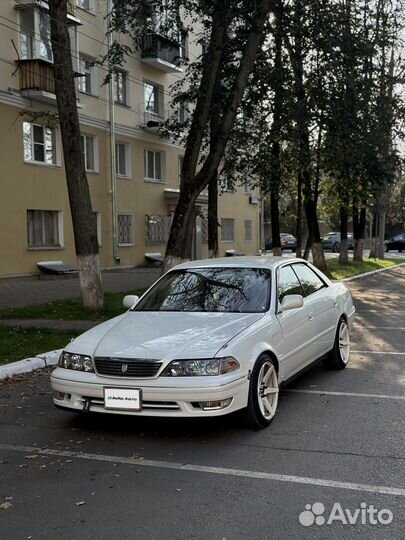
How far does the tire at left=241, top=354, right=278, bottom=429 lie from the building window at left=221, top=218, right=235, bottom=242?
28.7 meters

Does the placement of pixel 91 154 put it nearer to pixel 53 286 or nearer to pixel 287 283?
pixel 53 286

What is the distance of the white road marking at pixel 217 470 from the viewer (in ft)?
12.8

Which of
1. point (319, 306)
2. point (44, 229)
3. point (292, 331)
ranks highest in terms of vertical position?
point (44, 229)

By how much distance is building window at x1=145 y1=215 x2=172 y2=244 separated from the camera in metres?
26.6

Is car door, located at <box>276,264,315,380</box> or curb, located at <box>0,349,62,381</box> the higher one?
car door, located at <box>276,264,315,380</box>

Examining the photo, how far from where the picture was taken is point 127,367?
188 inches

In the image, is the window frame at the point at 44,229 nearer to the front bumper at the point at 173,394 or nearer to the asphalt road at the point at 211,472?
the asphalt road at the point at 211,472

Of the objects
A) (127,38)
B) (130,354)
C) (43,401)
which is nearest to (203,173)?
(43,401)

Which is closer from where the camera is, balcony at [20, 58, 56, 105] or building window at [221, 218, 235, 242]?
balcony at [20, 58, 56, 105]

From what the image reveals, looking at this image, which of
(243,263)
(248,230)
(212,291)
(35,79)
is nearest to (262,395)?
(212,291)

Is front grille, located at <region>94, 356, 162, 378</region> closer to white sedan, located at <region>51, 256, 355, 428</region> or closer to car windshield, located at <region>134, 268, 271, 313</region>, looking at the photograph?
white sedan, located at <region>51, 256, 355, 428</region>

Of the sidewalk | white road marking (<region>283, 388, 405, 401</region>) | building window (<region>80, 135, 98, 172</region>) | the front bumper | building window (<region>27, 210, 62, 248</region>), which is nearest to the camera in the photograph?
the front bumper

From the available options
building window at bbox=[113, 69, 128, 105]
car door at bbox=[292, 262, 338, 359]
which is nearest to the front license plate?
car door at bbox=[292, 262, 338, 359]

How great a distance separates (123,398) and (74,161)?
759 cm
